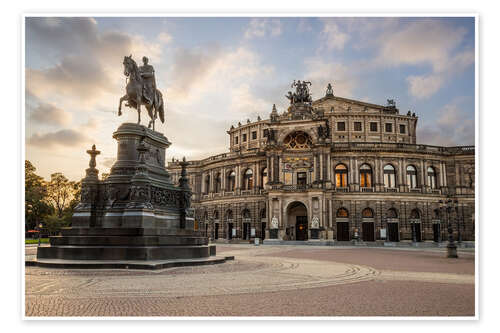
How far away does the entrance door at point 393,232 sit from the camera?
2029 inches

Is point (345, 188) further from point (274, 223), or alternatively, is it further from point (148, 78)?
point (148, 78)

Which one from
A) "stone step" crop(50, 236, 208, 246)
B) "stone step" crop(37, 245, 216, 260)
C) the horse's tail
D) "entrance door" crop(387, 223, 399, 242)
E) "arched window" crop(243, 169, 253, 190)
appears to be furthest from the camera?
"arched window" crop(243, 169, 253, 190)

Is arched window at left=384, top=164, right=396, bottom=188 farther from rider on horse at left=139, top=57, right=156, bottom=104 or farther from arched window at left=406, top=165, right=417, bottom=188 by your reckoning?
rider on horse at left=139, top=57, right=156, bottom=104

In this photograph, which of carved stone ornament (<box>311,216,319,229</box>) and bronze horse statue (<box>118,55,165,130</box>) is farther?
carved stone ornament (<box>311,216,319,229</box>)

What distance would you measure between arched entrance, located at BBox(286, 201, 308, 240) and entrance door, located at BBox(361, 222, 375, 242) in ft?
25.2

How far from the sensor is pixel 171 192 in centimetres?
1652

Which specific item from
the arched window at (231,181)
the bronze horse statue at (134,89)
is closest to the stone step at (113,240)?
the bronze horse statue at (134,89)

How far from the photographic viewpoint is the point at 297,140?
5472cm

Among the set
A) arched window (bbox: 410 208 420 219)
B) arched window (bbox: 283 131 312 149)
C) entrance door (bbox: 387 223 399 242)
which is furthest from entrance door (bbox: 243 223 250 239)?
arched window (bbox: 410 208 420 219)

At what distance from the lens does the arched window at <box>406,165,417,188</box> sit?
53706mm
